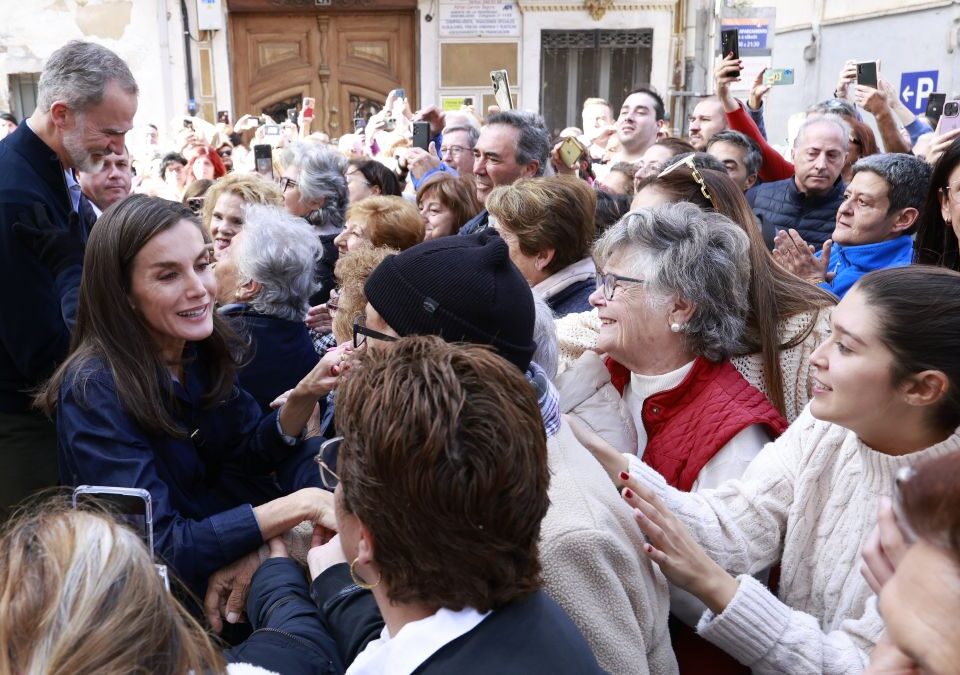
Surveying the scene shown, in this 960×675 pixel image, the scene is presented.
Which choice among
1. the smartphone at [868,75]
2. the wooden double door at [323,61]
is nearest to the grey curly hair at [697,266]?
the smartphone at [868,75]

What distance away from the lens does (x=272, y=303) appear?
9.91ft

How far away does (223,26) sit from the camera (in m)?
14.1

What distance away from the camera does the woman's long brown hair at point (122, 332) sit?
186cm

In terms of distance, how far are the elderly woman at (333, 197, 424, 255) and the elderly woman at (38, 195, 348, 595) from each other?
167cm

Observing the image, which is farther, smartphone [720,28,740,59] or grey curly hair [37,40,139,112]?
smartphone [720,28,740,59]

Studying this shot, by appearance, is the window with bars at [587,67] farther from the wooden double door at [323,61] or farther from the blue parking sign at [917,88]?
the blue parking sign at [917,88]

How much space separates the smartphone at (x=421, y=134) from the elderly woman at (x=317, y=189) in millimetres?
1672

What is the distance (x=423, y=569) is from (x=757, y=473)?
1049 mm

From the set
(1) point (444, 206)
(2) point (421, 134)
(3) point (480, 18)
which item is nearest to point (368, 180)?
(1) point (444, 206)

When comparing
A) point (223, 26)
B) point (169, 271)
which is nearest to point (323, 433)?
point (169, 271)

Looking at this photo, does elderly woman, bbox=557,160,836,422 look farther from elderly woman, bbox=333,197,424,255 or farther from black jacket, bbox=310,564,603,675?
elderly woman, bbox=333,197,424,255

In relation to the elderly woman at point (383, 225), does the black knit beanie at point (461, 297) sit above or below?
above

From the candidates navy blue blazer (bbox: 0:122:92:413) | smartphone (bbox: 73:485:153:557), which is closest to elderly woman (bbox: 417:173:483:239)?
navy blue blazer (bbox: 0:122:92:413)

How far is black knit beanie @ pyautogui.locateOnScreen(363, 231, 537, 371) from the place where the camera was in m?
1.60
